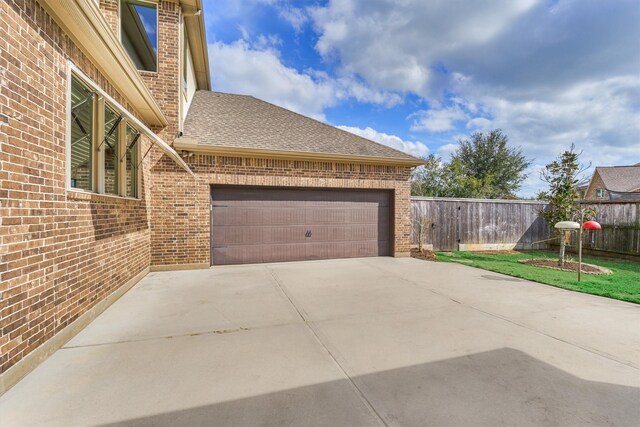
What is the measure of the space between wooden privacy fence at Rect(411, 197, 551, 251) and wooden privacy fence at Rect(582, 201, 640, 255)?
5.67 feet

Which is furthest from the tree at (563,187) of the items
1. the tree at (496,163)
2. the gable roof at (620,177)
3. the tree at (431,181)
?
the gable roof at (620,177)

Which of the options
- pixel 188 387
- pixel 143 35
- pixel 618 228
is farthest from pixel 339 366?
pixel 618 228

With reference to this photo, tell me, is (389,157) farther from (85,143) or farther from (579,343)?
(85,143)

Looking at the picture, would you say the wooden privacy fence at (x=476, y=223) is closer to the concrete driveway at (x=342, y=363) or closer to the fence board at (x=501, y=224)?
the fence board at (x=501, y=224)

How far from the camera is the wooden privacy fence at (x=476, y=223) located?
10.3 metres

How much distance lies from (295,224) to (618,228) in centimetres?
1109

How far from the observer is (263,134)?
778 cm

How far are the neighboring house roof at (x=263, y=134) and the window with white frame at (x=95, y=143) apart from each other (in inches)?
63.2

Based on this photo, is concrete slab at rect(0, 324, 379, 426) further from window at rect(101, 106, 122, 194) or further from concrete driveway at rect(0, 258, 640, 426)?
window at rect(101, 106, 122, 194)

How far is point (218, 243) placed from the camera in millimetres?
7145

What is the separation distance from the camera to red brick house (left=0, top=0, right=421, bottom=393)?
8.38 feet

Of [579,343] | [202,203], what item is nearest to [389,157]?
[202,203]

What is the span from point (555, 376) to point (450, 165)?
64.5ft

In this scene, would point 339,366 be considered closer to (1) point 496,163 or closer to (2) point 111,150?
(2) point 111,150
